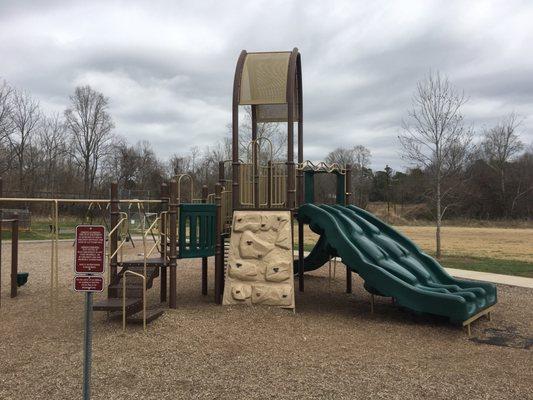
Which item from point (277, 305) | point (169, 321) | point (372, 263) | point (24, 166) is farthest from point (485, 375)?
point (24, 166)

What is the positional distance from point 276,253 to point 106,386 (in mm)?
3878

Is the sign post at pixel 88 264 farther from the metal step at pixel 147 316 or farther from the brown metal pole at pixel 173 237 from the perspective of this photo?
the brown metal pole at pixel 173 237

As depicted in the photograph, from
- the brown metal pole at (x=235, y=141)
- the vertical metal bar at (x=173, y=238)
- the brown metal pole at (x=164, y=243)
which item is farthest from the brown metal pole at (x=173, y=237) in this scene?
the brown metal pole at (x=235, y=141)

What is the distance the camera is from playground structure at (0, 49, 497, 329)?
23.4ft

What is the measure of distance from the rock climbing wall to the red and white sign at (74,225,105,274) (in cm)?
446

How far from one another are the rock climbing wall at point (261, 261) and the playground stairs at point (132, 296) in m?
1.23

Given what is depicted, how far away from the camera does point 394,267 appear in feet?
24.7

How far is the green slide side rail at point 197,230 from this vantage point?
805 centimetres

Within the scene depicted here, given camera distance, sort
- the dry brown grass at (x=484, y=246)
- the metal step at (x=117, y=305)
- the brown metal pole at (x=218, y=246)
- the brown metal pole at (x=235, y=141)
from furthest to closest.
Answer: the dry brown grass at (x=484, y=246)
the brown metal pole at (x=235, y=141)
the brown metal pole at (x=218, y=246)
the metal step at (x=117, y=305)

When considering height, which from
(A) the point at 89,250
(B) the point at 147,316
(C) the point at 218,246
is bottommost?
(B) the point at 147,316

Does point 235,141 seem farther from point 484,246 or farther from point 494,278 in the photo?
point 484,246

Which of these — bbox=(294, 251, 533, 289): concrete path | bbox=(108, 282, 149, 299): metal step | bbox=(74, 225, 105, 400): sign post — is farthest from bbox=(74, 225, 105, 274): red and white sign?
bbox=(294, 251, 533, 289): concrete path

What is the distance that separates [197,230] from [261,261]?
1.42 metres

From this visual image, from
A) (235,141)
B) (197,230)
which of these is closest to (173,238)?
(197,230)
